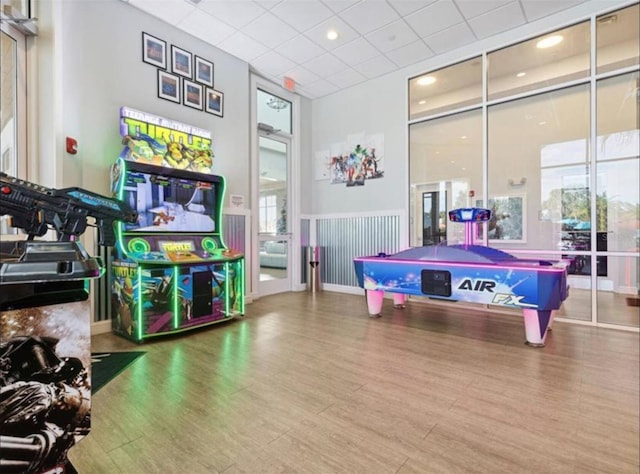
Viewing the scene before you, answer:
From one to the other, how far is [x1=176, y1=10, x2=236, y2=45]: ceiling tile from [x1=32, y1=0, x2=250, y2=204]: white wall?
5.0 inches

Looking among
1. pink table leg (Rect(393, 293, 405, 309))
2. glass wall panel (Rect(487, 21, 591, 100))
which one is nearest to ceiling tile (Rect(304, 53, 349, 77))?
glass wall panel (Rect(487, 21, 591, 100))

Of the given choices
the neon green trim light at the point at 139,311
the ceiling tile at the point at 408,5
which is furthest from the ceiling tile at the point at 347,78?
the neon green trim light at the point at 139,311

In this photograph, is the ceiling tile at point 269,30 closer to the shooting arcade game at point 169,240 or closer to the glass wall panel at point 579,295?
the shooting arcade game at point 169,240

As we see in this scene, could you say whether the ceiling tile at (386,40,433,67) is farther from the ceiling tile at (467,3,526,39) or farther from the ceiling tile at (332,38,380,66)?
the ceiling tile at (467,3,526,39)

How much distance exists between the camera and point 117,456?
4.70 feet

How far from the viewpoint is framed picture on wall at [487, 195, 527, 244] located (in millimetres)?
4316

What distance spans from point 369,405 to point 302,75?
474 centimetres

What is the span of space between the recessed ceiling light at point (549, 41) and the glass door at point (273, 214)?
3752 mm

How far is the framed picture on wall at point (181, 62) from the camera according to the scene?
3.82 metres

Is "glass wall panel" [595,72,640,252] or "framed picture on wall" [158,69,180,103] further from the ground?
"framed picture on wall" [158,69,180,103]

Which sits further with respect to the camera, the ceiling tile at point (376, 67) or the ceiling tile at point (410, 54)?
the ceiling tile at point (376, 67)

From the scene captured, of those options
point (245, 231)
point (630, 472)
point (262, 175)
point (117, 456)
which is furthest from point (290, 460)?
point (262, 175)

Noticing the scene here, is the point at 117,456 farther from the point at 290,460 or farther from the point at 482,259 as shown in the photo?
the point at 482,259

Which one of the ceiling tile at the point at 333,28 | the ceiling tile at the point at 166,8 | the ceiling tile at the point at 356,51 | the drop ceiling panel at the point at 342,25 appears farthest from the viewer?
the ceiling tile at the point at 356,51
